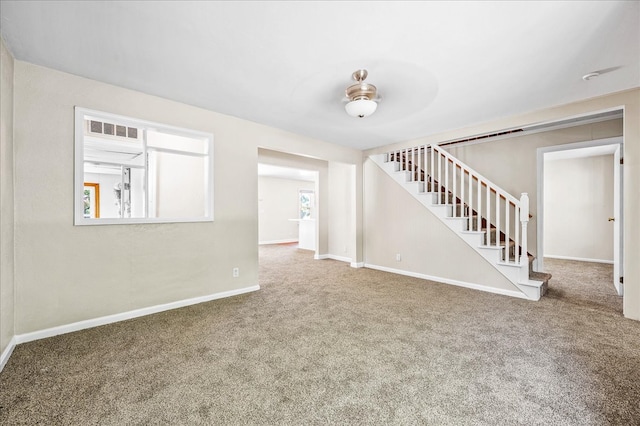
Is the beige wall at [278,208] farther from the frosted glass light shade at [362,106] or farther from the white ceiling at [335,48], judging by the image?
the frosted glass light shade at [362,106]

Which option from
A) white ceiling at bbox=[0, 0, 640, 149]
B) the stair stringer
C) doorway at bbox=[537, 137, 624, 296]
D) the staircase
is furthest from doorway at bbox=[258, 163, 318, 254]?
doorway at bbox=[537, 137, 624, 296]

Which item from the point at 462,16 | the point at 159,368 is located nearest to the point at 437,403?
the point at 159,368

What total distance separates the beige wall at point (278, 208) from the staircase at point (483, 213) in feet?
16.4

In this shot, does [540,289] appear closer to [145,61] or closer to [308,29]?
[308,29]

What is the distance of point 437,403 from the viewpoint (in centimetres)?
157

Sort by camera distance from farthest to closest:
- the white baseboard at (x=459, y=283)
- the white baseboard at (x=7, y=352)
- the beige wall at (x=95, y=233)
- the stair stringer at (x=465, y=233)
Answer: the white baseboard at (x=459, y=283) < the stair stringer at (x=465, y=233) < the beige wall at (x=95, y=233) < the white baseboard at (x=7, y=352)

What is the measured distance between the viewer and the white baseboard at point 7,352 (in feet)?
6.35

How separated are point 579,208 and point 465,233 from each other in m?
4.15

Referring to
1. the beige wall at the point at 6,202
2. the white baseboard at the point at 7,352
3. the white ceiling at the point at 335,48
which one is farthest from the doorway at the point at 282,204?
the white baseboard at the point at 7,352

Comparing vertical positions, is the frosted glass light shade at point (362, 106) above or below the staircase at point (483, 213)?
above

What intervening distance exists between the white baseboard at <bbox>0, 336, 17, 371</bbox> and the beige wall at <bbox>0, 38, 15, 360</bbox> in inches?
1.1

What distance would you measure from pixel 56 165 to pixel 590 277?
24.2 feet

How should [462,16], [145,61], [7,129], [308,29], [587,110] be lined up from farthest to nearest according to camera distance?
[587,110]
[145,61]
[7,129]
[308,29]
[462,16]

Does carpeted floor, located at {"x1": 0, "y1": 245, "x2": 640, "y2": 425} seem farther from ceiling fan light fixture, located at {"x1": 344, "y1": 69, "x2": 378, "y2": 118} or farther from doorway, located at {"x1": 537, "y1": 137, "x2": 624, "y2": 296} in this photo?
doorway, located at {"x1": 537, "y1": 137, "x2": 624, "y2": 296}
